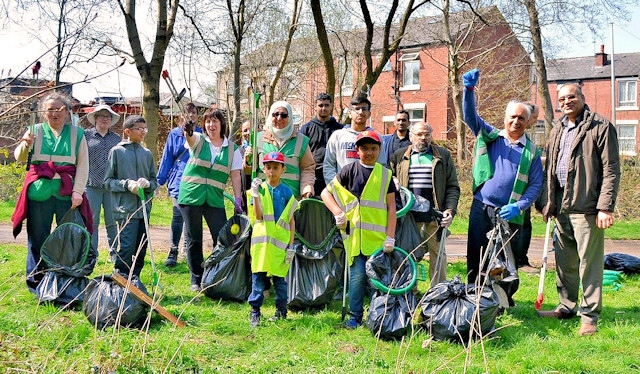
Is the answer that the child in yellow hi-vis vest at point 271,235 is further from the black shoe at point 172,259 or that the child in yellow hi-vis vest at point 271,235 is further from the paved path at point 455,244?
the paved path at point 455,244

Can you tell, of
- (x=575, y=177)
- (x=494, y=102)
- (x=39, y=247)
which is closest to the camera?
(x=575, y=177)

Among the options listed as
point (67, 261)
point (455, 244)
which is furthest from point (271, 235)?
point (455, 244)

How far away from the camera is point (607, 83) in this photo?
125 ft

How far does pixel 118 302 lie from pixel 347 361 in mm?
1846

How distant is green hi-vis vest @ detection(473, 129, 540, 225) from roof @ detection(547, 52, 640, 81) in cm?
3482

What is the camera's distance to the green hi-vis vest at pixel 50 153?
17.7ft

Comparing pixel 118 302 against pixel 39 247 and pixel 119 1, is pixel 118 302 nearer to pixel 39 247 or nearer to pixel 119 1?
pixel 39 247

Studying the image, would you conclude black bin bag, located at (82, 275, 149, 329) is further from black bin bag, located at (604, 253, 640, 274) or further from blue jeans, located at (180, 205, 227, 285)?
black bin bag, located at (604, 253, 640, 274)

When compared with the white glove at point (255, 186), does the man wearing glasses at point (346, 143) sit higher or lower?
higher

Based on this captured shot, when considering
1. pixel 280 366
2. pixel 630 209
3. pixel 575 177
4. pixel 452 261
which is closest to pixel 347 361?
pixel 280 366

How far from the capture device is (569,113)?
5.05m

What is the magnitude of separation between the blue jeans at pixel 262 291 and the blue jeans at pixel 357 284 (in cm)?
61

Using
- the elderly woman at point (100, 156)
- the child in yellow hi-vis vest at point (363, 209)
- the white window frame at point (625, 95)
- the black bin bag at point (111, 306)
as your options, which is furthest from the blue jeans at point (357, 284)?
the white window frame at point (625, 95)

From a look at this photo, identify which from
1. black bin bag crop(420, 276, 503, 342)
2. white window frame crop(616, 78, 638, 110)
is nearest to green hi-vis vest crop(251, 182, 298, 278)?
black bin bag crop(420, 276, 503, 342)
